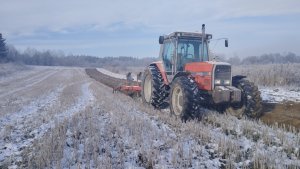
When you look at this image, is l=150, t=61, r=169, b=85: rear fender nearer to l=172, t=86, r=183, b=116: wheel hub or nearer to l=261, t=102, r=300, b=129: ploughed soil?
l=172, t=86, r=183, b=116: wheel hub

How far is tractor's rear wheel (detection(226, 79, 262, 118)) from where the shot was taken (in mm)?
9758

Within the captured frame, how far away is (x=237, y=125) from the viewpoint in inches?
344

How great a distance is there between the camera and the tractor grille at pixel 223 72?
1010 centimetres

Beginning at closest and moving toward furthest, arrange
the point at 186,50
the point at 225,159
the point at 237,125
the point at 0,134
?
1. the point at 225,159
2. the point at 0,134
3. the point at 237,125
4. the point at 186,50

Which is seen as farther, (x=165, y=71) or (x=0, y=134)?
(x=165, y=71)

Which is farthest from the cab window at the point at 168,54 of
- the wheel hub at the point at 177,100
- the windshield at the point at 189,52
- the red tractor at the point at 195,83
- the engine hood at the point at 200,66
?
the wheel hub at the point at 177,100

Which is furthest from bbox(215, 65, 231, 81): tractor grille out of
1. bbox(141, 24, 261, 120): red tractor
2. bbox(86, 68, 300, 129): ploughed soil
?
bbox(86, 68, 300, 129): ploughed soil

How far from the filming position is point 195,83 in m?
9.91

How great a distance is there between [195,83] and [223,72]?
0.99 meters

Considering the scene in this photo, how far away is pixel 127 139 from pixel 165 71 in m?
4.88

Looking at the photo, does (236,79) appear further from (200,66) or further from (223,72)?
(200,66)

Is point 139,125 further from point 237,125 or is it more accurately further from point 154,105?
point 154,105

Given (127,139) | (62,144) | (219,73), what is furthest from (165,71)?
(62,144)

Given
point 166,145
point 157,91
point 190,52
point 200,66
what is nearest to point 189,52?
point 190,52
